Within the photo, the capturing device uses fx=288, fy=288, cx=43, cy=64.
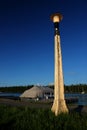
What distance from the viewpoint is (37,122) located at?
8742 mm

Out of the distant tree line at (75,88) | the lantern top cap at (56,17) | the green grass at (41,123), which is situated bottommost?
the green grass at (41,123)

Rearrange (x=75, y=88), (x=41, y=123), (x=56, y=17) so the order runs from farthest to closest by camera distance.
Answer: (x=75, y=88) → (x=56, y=17) → (x=41, y=123)

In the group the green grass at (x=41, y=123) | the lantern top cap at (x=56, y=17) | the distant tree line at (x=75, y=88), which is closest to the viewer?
the green grass at (x=41, y=123)

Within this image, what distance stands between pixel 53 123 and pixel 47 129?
86 centimetres

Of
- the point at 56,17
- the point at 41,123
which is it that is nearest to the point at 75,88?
the point at 56,17

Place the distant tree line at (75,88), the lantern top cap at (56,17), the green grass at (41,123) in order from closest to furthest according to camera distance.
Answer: the green grass at (41,123) → the lantern top cap at (56,17) → the distant tree line at (75,88)

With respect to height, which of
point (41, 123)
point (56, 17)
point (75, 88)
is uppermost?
point (75, 88)

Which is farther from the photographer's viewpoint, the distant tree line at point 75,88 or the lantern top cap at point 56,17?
the distant tree line at point 75,88

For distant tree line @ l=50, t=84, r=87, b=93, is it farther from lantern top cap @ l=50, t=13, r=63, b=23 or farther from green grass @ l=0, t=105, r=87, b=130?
green grass @ l=0, t=105, r=87, b=130

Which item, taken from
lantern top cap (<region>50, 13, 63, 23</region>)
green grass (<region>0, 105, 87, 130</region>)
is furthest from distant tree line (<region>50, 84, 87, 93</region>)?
green grass (<region>0, 105, 87, 130</region>)

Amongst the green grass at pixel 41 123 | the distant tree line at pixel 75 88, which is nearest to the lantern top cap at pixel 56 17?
the green grass at pixel 41 123

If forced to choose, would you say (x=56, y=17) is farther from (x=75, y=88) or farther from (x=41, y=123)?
(x=75, y=88)

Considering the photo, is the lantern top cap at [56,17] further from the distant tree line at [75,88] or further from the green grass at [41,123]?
the distant tree line at [75,88]

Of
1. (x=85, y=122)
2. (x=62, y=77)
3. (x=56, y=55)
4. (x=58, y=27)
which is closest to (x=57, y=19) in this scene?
(x=58, y=27)
